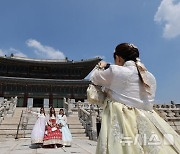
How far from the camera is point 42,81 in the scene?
27.3 metres

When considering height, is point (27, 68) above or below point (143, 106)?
above

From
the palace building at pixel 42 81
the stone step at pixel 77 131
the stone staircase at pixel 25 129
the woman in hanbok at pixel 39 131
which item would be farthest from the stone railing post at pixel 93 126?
the palace building at pixel 42 81

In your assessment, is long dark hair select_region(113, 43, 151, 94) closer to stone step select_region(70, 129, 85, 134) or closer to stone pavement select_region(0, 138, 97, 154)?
stone pavement select_region(0, 138, 97, 154)

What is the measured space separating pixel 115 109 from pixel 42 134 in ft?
20.4

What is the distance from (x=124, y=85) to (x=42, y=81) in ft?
85.7

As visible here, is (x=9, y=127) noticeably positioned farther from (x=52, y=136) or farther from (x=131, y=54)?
(x=131, y=54)

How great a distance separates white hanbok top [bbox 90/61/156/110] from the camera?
1.84 meters

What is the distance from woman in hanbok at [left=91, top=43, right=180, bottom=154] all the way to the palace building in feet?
82.1

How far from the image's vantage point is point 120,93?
1854mm

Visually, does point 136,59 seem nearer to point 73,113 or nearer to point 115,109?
point 115,109

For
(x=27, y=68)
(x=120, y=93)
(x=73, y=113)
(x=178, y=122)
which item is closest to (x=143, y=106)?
(x=120, y=93)

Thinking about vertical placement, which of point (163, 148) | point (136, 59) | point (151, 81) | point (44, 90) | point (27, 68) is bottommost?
point (163, 148)

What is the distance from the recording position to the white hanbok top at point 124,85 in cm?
184

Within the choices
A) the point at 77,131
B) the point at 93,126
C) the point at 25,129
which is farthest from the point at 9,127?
the point at 93,126
